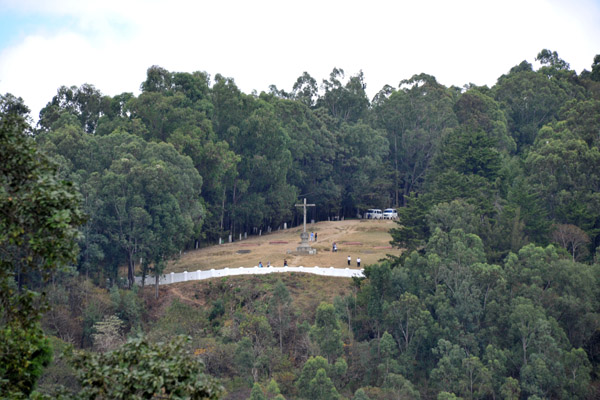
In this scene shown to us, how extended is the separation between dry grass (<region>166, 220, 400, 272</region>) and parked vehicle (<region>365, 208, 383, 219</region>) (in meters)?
7.52

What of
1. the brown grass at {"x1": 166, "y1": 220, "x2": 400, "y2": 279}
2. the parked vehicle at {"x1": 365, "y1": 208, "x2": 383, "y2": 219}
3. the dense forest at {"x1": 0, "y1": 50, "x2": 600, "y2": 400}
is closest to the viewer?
the dense forest at {"x1": 0, "y1": 50, "x2": 600, "y2": 400}

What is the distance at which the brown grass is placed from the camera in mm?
39628

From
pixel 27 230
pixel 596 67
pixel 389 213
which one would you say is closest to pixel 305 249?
pixel 389 213

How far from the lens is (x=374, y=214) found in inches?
2470

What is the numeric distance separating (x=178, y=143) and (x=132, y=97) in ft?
29.0

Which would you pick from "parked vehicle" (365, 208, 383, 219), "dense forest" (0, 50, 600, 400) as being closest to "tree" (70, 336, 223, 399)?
"dense forest" (0, 50, 600, 400)

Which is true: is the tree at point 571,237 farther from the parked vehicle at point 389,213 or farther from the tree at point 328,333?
the parked vehicle at point 389,213

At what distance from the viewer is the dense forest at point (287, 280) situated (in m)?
23.8

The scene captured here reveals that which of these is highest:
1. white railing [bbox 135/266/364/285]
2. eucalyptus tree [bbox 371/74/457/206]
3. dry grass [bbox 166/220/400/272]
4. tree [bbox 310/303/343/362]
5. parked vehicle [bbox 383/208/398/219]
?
eucalyptus tree [bbox 371/74/457/206]

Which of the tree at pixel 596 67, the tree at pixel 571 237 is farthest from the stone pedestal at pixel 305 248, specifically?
the tree at pixel 596 67

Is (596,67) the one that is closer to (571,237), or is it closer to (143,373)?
(571,237)

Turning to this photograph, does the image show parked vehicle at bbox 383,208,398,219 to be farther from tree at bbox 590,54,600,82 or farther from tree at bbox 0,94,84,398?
tree at bbox 0,94,84,398

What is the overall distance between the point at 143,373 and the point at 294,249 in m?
35.4

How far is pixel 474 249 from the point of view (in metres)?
31.6
